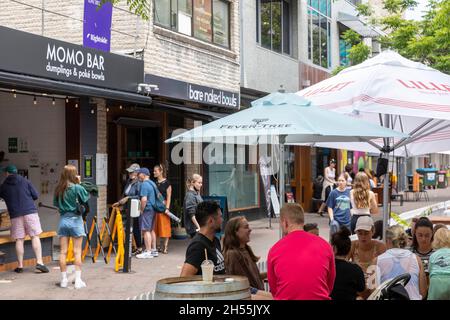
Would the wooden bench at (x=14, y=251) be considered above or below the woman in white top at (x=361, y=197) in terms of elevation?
below

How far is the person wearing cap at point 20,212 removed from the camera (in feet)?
34.6

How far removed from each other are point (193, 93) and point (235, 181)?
515 centimetres

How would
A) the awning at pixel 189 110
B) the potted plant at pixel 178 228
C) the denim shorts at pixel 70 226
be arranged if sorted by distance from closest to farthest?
1. the denim shorts at pixel 70 226
2. the awning at pixel 189 110
3. the potted plant at pixel 178 228

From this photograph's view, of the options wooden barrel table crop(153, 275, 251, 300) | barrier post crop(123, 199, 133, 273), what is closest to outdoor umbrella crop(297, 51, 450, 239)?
wooden barrel table crop(153, 275, 251, 300)

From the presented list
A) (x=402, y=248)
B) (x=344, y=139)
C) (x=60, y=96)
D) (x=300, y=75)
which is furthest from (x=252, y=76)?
(x=402, y=248)

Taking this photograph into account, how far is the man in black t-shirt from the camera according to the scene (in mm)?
4914

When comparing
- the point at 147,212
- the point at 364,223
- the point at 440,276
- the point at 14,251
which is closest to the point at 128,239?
the point at 14,251

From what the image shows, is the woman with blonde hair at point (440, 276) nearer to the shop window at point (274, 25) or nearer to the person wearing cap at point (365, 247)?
the person wearing cap at point (365, 247)

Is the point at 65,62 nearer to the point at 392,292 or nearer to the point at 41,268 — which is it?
the point at 41,268

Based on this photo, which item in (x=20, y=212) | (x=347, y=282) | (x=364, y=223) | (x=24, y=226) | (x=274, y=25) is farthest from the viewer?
(x=274, y=25)

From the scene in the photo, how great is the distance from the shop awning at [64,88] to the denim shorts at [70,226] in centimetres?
216

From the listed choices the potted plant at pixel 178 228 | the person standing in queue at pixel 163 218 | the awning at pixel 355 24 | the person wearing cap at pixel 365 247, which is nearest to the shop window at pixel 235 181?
the potted plant at pixel 178 228

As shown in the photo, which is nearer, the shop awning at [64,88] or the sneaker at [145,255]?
the shop awning at [64,88]

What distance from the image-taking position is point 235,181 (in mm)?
19562
